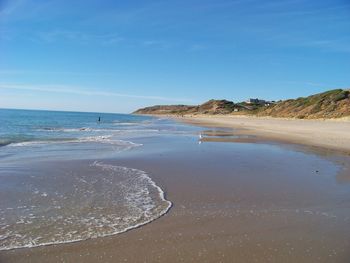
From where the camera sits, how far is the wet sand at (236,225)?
4965mm

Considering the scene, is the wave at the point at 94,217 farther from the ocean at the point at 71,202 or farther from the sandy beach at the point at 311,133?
the sandy beach at the point at 311,133

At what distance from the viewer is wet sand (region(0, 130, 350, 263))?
4965mm

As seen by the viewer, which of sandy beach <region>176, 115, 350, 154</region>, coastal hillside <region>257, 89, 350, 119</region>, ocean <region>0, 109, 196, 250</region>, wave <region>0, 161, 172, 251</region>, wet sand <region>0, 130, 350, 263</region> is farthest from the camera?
coastal hillside <region>257, 89, 350, 119</region>

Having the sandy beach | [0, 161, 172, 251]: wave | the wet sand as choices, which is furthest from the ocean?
the sandy beach

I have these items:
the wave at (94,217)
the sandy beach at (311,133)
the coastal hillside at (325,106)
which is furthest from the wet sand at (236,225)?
the coastal hillside at (325,106)

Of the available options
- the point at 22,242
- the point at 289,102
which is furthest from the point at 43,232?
the point at 289,102

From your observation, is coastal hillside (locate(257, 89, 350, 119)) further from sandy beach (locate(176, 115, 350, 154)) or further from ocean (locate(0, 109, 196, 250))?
ocean (locate(0, 109, 196, 250))

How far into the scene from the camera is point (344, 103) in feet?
194

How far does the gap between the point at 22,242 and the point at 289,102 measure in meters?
87.6

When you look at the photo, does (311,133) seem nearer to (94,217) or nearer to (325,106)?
(94,217)

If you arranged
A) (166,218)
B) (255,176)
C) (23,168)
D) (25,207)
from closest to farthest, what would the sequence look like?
(166,218) < (25,207) < (255,176) < (23,168)

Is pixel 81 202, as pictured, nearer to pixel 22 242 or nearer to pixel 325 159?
pixel 22 242

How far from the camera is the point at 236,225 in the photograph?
6.17 meters

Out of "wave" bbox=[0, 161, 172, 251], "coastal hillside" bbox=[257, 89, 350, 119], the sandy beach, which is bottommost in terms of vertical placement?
"wave" bbox=[0, 161, 172, 251]
